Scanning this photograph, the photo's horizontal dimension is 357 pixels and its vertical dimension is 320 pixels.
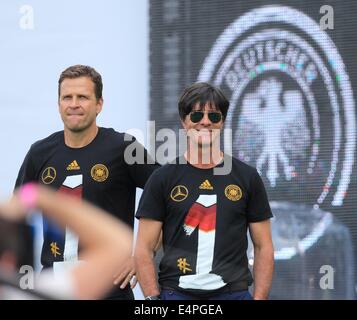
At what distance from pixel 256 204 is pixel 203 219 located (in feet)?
0.71

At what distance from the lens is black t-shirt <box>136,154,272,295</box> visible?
8.98ft

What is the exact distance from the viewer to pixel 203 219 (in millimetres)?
2777

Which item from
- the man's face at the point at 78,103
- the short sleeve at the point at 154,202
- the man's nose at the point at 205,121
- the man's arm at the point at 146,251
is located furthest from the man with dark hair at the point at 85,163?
the man's nose at the point at 205,121

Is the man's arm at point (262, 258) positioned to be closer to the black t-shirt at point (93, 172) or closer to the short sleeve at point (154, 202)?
the short sleeve at point (154, 202)

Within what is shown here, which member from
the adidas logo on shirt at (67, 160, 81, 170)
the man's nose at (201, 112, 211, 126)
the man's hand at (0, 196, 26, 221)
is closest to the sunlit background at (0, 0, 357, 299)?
the adidas logo on shirt at (67, 160, 81, 170)

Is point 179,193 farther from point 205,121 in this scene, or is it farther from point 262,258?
point 262,258

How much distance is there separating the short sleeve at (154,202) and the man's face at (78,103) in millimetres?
456

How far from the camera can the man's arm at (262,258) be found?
2.82 metres

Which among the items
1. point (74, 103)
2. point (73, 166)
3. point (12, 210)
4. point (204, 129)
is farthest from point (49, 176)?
point (12, 210)

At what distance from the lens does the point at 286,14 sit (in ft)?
15.0

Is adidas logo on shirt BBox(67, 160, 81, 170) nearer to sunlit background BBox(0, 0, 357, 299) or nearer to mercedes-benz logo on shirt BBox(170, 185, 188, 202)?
mercedes-benz logo on shirt BBox(170, 185, 188, 202)

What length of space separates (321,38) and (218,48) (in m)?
0.59
